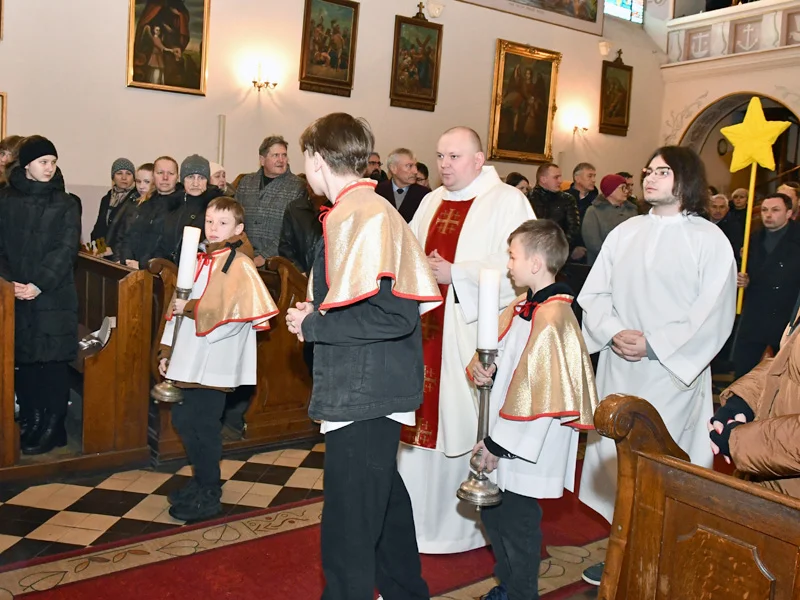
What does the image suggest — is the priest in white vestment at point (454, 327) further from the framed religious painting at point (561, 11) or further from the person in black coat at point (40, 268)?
the framed religious painting at point (561, 11)

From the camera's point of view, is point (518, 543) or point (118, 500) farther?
point (118, 500)

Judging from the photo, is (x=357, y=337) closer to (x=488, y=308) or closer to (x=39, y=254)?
(x=488, y=308)

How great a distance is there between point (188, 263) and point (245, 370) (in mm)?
732

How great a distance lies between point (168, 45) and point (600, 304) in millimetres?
7373

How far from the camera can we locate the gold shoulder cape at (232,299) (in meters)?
3.65

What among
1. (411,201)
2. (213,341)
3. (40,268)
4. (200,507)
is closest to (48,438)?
(40,268)

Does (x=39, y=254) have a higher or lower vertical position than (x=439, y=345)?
higher

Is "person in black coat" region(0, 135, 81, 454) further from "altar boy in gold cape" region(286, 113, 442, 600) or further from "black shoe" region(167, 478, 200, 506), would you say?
"altar boy in gold cape" region(286, 113, 442, 600)

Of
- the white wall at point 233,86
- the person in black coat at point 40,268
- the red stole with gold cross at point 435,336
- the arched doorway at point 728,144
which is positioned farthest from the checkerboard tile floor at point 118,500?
the arched doorway at point 728,144

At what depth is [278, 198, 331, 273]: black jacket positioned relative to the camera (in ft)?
18.3

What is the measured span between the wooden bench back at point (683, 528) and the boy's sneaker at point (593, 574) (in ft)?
5.30

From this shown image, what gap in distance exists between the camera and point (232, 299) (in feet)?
12.1

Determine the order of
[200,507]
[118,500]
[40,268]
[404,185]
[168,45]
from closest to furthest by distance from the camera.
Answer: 1. [200,507]
2. [118,500]
3. [40,268]
4. [404,185]
5. [168,45]

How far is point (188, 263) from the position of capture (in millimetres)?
3305
